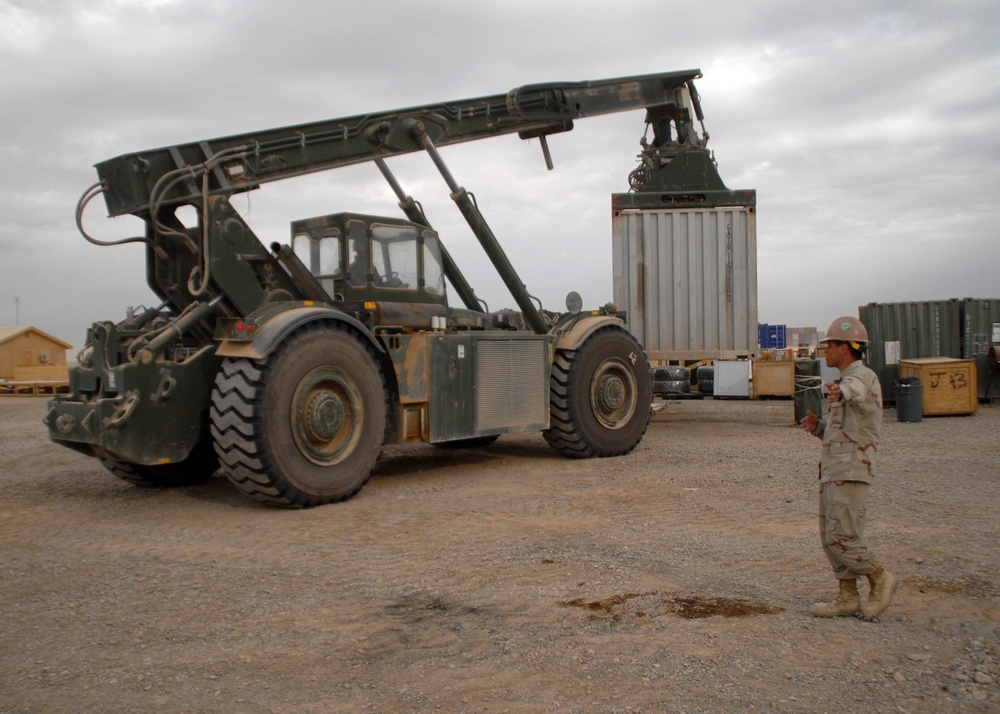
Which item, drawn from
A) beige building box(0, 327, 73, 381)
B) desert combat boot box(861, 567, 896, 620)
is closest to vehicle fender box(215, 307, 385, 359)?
desert combat boot box(861, 567, 896, 620)

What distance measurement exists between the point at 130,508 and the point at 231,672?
4.45 metres

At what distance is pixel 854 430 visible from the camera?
15.3ft

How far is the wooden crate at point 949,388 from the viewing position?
1527cm

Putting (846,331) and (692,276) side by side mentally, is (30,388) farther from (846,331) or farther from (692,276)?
(846,331)

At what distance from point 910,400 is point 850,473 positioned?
11.5m

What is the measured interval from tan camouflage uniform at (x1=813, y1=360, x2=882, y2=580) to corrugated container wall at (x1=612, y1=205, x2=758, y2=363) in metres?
9.13

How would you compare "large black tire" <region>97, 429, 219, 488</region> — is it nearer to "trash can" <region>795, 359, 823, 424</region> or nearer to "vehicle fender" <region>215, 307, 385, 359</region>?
"vehicle fender" <region>215, 307, 385, 359</region>

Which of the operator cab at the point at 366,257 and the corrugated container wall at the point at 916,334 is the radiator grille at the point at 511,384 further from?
the corrugated container wall at the point at 916,334

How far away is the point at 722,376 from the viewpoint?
19766mm

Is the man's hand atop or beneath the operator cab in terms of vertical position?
beneath

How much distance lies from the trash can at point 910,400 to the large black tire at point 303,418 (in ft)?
34.2

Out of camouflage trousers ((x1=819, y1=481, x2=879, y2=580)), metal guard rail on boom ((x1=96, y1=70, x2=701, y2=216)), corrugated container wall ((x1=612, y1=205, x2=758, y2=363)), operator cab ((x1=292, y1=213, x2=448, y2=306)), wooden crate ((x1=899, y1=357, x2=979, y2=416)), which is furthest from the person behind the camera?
wooden crate ((x1=899, y1=357, x2=979, y2=416))

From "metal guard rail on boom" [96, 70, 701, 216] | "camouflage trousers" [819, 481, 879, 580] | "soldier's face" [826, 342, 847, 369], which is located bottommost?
"camouflage trousers" [819, 481, 879, 580]

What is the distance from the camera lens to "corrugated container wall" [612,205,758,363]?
13.6 m
